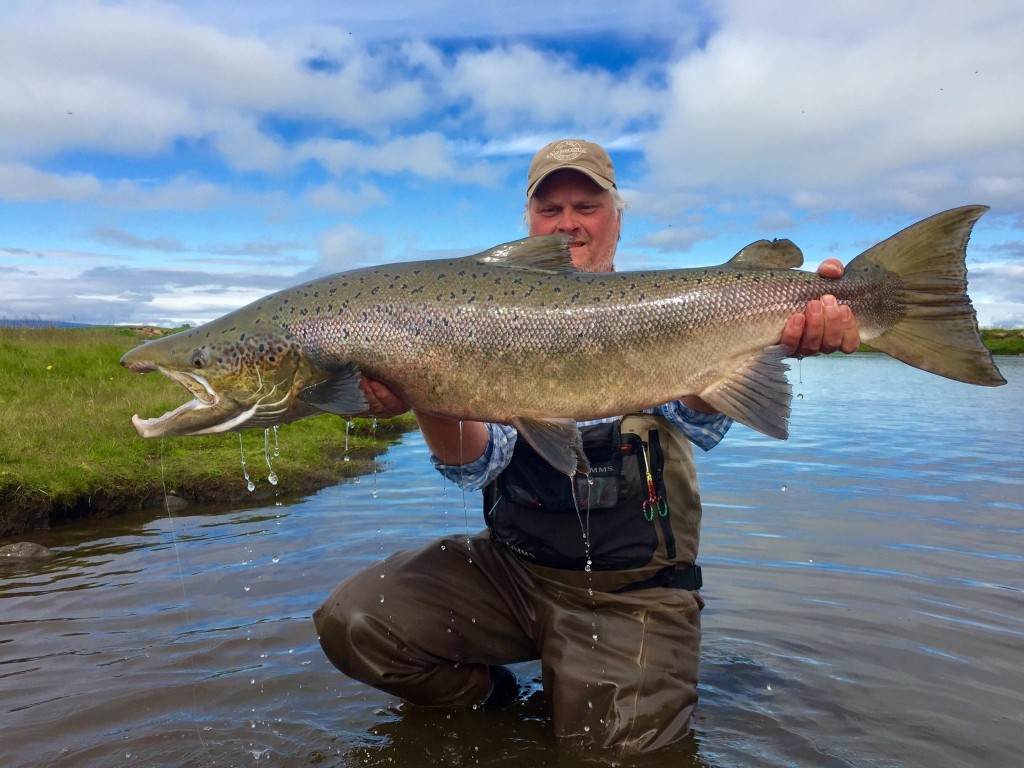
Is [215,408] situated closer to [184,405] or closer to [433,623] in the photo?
[184,405]

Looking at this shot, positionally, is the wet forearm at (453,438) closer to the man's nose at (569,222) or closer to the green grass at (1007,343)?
the man's nose at (569,222)

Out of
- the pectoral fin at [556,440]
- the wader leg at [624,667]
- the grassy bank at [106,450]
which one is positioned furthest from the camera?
the grassy bank at [106,450]

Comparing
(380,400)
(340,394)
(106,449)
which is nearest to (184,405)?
(340,394)

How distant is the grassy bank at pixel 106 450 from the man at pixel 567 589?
5.30 metres

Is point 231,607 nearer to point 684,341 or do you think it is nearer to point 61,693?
point 61,693

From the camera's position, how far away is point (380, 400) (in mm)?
3727

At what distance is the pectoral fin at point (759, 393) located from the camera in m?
3.62

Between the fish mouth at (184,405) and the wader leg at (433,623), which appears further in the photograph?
the wader leg at (433,623)

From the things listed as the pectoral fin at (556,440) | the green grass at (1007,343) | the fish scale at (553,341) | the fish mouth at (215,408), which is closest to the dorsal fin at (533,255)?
the fish scale at (553,341)

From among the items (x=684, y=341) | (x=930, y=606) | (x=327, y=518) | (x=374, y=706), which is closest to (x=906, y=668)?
(x=930, y=606)

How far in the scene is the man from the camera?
12.6 feet

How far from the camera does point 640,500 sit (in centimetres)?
403

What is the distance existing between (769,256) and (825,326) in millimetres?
469

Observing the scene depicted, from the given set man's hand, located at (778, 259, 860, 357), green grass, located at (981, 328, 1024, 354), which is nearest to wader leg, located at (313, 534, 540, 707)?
man's hand, located at (778, 259, 860, 357)
